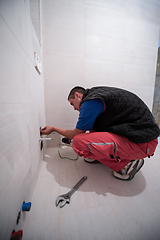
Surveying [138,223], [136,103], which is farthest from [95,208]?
[136,103]

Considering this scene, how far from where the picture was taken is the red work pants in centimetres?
75

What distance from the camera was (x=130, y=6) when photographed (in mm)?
1294

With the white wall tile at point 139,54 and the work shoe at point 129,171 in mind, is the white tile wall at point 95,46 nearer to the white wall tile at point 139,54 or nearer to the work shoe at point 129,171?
the white wall tile at point 139,54

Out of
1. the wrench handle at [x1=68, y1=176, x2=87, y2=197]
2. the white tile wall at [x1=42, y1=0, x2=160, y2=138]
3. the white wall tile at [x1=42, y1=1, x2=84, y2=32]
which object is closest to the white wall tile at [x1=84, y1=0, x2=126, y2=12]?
the white tile wall at [x1=42, y1=0, x2=160, y2=138]

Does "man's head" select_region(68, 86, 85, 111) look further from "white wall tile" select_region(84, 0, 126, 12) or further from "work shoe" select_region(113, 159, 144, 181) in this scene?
"white wall tile" select_region(84, 0, 126, 12)

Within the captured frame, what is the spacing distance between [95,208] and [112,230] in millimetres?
124

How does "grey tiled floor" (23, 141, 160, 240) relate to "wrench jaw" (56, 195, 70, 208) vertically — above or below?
below

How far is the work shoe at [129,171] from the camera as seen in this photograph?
80cm

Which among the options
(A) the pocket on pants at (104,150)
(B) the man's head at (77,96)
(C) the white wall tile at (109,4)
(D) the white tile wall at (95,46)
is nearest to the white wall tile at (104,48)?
(D) the white tile wall at (95,46)

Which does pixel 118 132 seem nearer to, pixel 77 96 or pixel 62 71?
pixel 77 96

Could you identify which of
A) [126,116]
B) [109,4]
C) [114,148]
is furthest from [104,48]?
[114,148]

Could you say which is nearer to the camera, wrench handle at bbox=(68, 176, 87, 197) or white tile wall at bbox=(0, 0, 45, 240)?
white tile wall at bbox=(0, 0, 45, 240)

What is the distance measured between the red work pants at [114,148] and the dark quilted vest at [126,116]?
6 cm

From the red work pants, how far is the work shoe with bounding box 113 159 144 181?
4 cm
